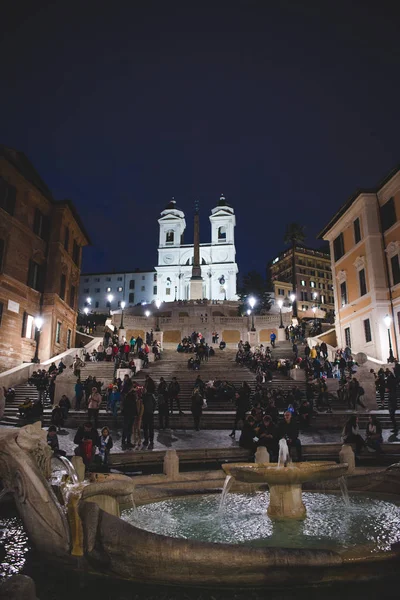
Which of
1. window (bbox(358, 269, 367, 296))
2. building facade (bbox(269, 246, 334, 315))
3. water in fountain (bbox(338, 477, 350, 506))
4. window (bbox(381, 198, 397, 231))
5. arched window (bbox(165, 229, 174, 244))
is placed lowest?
water in fountain (bbox(338, 477, 350, 506))

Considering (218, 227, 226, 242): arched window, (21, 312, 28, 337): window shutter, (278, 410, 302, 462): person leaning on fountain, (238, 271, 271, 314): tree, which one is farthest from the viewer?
(218, 227, 226, 242): arched window

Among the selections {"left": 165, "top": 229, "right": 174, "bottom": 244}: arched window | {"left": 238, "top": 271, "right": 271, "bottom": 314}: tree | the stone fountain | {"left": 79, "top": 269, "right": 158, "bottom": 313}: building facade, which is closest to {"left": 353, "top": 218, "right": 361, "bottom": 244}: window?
the stone fountain

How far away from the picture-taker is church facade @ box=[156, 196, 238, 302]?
85.2m

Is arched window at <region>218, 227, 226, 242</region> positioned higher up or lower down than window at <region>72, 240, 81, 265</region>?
higher up

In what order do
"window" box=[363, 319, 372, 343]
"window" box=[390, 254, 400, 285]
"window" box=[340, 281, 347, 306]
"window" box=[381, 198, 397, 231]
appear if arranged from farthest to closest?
"window" box=[340, 281, 347, 306]
"window" box=[363, 319, 372, 343]
"window" box=[381, 198, 397, 231]
"window" box=[390, 254, 400, 285]

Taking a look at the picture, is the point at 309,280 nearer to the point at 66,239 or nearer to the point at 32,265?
the point at 66,239

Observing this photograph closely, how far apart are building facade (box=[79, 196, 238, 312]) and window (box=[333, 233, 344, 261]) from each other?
156 ft

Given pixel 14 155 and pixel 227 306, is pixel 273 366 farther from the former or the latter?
pixel 227 306

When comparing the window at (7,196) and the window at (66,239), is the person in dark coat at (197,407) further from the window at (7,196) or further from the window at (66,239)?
the window at (66,239)

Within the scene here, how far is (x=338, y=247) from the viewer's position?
1378 inches

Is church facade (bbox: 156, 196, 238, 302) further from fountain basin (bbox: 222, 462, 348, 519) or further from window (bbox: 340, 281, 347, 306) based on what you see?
fountain basin (bbox: 222, 462, 348, 519)

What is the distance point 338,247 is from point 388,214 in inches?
291

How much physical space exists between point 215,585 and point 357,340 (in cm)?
2851

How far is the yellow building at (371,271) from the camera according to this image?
26500 mm
